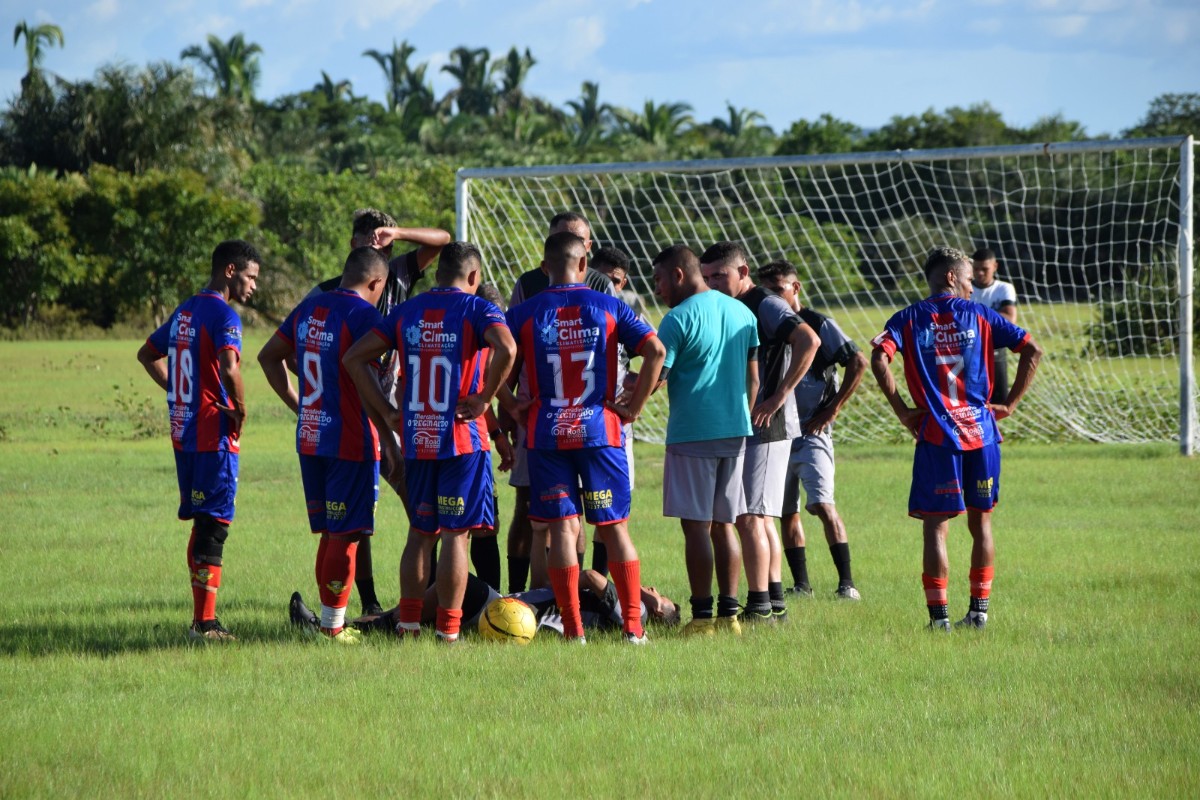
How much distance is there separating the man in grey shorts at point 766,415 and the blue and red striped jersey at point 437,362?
158 centimetres

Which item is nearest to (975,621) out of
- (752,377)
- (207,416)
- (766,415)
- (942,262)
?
(766,415)

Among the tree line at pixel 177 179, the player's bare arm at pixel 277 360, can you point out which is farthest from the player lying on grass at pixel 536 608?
the tree line at pixel 177 179

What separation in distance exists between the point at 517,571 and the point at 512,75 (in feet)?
310

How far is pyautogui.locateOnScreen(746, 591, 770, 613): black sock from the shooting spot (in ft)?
24.3

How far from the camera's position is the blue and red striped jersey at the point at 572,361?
260 inches

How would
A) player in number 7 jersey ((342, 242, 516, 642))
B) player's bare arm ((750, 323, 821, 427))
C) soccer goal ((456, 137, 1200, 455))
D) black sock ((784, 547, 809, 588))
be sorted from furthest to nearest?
1. soccer goal ((456, 137, 1200, 455))
2. black sock ((784, 547, 809, 588))
3. player's bare arm ((750, 323, 821, 427))
4. player in number 7 jersey ((342, 242, 516, 642))

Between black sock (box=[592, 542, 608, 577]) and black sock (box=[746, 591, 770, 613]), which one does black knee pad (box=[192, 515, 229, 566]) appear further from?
black sock (box=[746, 591, 770, 613])

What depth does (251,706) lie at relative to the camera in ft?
18.1

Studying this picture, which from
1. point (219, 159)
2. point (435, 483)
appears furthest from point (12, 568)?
point (219, 159)

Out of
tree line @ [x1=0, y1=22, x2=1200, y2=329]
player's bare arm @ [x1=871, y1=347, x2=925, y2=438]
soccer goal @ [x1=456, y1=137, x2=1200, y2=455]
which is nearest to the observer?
player's bare arm @ [x1=871, y1=347, x2=925, y2=438]

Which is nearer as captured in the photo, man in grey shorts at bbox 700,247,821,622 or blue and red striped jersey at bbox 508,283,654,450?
blue and red striped jersey at bbox 508,283,654,450

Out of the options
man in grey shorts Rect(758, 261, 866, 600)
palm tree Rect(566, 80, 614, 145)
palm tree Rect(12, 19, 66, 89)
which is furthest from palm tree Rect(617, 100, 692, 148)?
man in grey shorts Rect(758, 261, 866, 600)

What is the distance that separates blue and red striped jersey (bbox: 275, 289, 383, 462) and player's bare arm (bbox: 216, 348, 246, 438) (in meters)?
0.40

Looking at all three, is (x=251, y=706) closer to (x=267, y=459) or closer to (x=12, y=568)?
(x=12, y=568)
